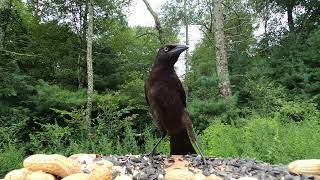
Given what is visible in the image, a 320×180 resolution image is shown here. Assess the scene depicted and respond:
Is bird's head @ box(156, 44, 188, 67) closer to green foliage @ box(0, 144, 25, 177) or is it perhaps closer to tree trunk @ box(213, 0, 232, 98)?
green foliage @ box(0, 144, 25, 177)

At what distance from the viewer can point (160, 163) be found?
4160 mm

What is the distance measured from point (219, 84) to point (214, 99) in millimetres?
520

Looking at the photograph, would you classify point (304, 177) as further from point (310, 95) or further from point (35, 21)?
point (35, 21)

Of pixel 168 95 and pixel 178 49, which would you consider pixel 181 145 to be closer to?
pixel 168 95

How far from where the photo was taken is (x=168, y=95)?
411 cm

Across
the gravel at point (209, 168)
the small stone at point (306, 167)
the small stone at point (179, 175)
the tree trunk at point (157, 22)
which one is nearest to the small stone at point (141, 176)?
the gravel at point (209, 168)

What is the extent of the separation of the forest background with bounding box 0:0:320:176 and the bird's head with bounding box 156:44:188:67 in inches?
112

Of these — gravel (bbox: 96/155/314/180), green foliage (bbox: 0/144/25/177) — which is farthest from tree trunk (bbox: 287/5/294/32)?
gravel (bbox: 96/155/314/180)

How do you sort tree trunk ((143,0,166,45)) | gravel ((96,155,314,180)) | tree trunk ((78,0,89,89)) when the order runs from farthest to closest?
tree trunk ((78,0,89,89)) < tree trunk ((143,0,166,45)) < gravel ((96,155,314,180))

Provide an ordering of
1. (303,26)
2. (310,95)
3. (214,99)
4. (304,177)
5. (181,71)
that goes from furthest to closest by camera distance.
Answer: (303,26)
(181,71)
(310,95)
(214,99)
(304,177)

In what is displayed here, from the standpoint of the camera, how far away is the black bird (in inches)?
162

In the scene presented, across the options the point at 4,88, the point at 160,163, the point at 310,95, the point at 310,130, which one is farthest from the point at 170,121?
the point at 310,95

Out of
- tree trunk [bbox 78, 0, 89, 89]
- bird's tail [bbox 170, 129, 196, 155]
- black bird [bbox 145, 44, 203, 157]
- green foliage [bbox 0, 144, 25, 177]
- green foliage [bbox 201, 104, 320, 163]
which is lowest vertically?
green foliage [bbox 0, 144, 25, 177]

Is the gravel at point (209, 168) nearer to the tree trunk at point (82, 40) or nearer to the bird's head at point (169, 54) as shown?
the bird's head at point (169, 54)
